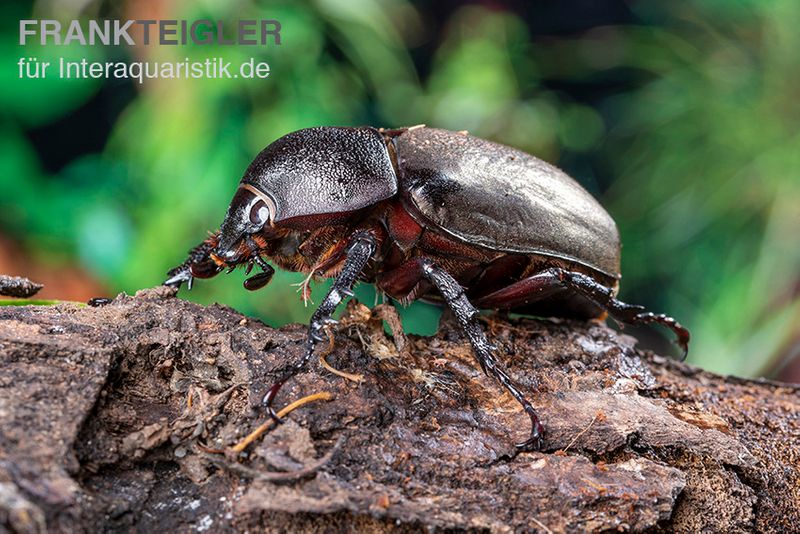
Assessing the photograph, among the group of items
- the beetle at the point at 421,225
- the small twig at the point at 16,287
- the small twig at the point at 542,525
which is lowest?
the small twig at the point at 542,525

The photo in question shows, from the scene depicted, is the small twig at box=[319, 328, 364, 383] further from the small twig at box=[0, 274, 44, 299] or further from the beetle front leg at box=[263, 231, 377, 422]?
the small twig at box=[0, 274, 44, 299]

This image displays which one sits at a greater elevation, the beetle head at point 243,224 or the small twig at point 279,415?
the beetle head at point 243,224

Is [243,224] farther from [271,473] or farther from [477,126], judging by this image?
[477,126]

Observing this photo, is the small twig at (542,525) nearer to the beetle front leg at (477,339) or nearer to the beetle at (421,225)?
the beetle front leg at (477,339)

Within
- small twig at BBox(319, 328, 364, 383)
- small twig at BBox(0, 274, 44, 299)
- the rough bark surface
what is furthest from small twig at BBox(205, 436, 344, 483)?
small twig at BBox(0, 274, 44, 299)

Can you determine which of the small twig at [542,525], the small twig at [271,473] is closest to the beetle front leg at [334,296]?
the small twig at [271,473]

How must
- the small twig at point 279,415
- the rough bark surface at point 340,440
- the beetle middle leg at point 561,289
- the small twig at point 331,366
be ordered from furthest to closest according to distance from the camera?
the beetle middle leg at point 561,289 < the small twig at point 331,366 < the small twig at point 279,415 < the rough bark surface at point 340,440

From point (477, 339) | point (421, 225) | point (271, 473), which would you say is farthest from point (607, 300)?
point (271, 473)
